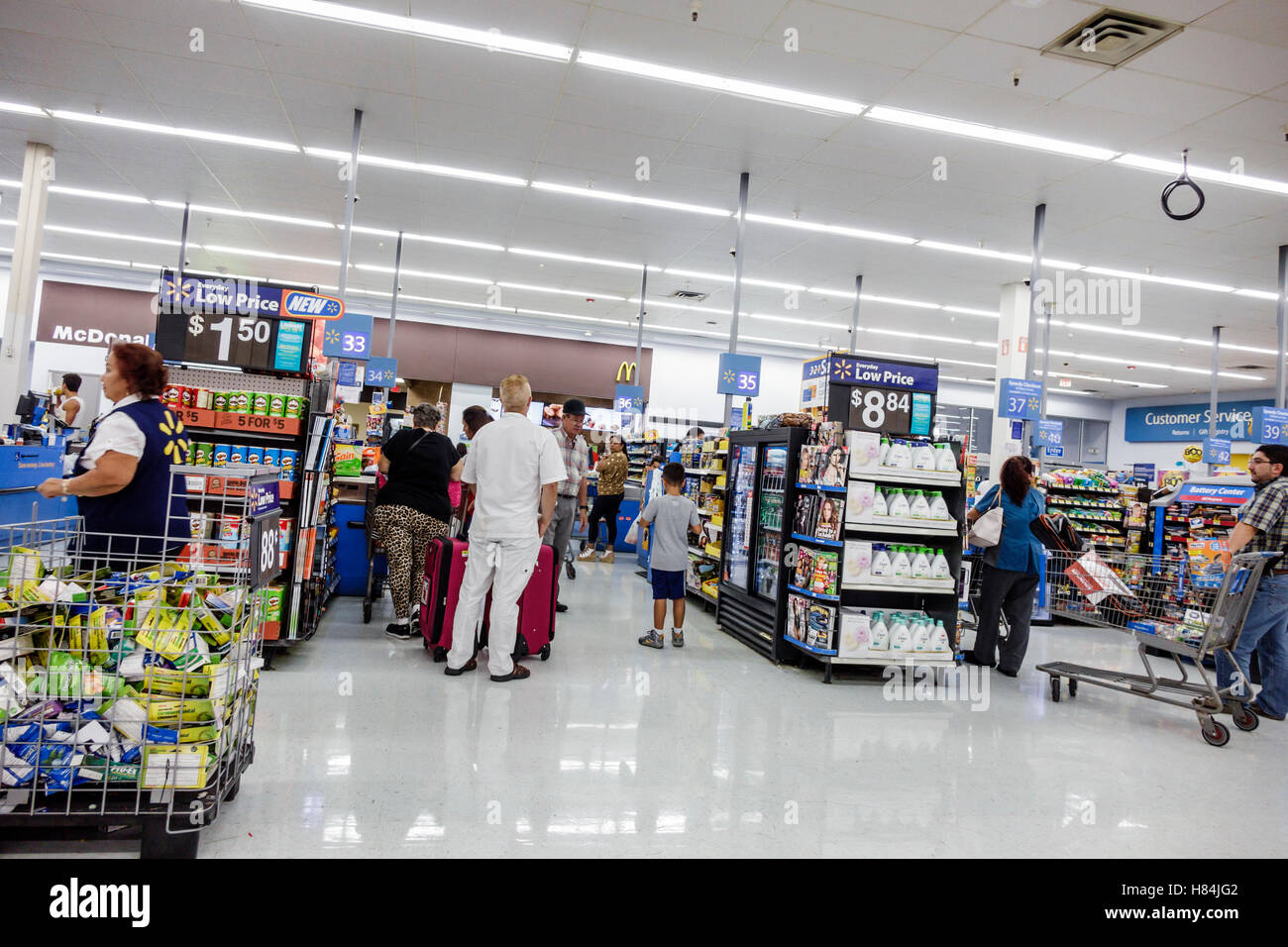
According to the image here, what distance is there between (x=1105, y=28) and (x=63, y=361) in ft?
58.8

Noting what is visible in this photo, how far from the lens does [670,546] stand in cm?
535

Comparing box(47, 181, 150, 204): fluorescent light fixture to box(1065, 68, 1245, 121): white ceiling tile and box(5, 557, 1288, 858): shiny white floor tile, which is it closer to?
box(5, 557, 1288, 858): shiny white floor tile

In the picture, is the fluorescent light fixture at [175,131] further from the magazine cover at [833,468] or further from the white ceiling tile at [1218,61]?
the white ceiling tile at [1218,61]

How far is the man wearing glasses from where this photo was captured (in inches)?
177

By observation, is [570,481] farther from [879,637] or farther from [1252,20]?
[1252,20]

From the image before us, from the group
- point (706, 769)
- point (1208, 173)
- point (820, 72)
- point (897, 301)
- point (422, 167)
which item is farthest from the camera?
point (897, 301)

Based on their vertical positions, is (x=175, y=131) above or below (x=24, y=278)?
above

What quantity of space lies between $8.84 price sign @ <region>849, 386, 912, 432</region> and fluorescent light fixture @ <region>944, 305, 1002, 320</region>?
873 centimetres

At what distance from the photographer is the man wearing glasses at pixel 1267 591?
4.50 m

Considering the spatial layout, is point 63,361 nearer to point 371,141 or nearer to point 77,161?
point 77,161

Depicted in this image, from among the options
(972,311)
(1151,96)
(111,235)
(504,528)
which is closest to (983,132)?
(1151,96)

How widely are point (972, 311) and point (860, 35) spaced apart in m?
8.88

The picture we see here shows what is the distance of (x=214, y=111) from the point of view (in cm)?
734
